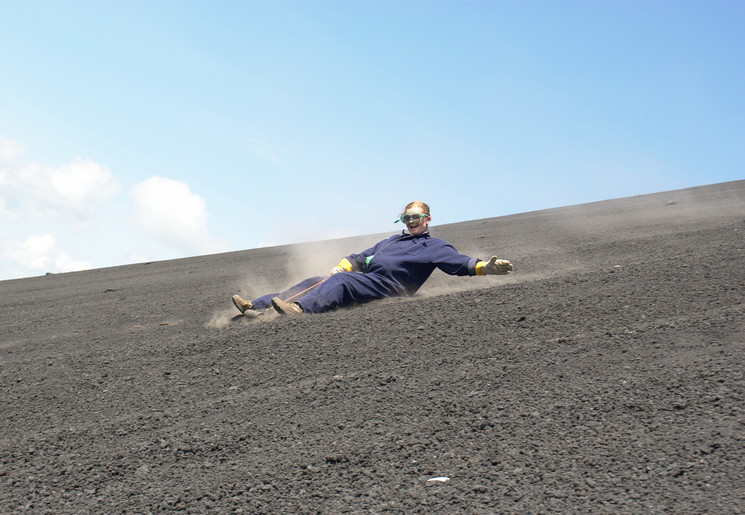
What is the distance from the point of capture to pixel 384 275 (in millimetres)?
6555

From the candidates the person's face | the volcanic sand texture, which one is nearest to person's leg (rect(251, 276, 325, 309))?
the volcanic sand texture

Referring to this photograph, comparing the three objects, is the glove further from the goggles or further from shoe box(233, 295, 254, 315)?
shoe box(233, 295, 254, 315)

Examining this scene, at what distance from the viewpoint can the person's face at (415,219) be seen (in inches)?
274

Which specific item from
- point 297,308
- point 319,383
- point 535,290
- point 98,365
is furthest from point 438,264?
point 98,365

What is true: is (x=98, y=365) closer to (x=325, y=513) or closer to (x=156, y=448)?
(x=156, y=448)

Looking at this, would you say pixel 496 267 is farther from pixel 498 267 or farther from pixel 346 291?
pixel 346 291

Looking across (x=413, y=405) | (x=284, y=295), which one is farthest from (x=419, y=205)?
(x=413, y=405)

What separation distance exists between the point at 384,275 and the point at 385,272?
0.03 m

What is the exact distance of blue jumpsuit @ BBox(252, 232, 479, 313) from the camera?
6.16m

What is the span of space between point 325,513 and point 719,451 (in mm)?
1831

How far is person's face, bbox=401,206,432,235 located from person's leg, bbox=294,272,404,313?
2.72ft

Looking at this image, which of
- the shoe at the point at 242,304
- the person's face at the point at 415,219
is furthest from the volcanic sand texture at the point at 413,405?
the person's face at the point at 415,219

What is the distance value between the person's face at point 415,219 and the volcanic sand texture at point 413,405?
2.47 ft

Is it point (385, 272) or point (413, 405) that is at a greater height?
point (385, 272)
